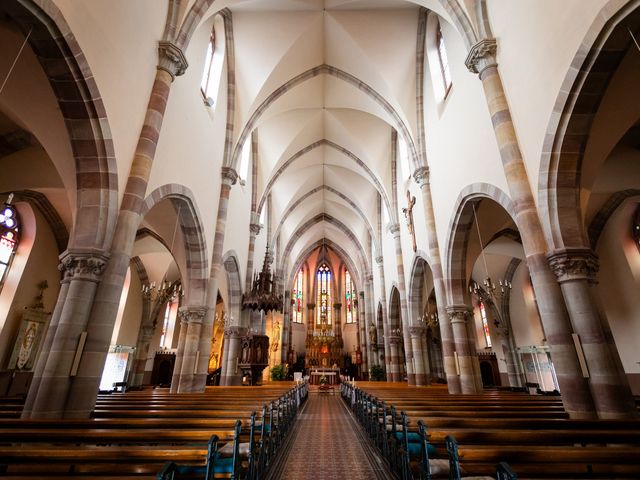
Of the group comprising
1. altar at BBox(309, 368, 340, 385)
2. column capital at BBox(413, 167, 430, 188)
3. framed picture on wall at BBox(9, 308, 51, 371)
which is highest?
column capital at BBox(413, 167, 430, 188)

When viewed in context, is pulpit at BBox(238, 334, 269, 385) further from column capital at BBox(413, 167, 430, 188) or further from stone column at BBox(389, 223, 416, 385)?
column capital at BBox(413, 167, 430, 188)

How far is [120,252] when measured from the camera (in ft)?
21.2

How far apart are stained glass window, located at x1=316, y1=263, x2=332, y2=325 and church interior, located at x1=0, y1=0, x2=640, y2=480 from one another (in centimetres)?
1329

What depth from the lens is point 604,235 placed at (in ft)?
41.5

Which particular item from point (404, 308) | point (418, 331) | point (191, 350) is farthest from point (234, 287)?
point (418, 331)

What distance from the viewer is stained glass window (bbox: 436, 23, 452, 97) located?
37.8ft

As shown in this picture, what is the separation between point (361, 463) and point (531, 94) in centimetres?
795

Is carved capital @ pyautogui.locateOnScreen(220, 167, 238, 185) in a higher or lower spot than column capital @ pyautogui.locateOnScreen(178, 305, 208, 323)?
higher

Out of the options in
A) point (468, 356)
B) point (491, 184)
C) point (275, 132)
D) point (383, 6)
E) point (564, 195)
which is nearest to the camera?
point (564, 195)

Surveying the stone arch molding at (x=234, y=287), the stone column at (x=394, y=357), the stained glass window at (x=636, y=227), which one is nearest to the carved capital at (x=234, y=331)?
the stone arch molding at (x=234, y=287)

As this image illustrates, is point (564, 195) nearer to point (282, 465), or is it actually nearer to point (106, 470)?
point (282, 465)

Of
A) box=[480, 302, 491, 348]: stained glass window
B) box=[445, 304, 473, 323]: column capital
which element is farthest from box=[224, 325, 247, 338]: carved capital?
box=[480, 302, 491, 348]: stained glass window

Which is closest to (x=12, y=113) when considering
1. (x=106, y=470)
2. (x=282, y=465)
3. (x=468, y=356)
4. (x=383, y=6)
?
(x=106, y=470)

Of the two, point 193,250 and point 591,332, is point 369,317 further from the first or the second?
point 591,332
